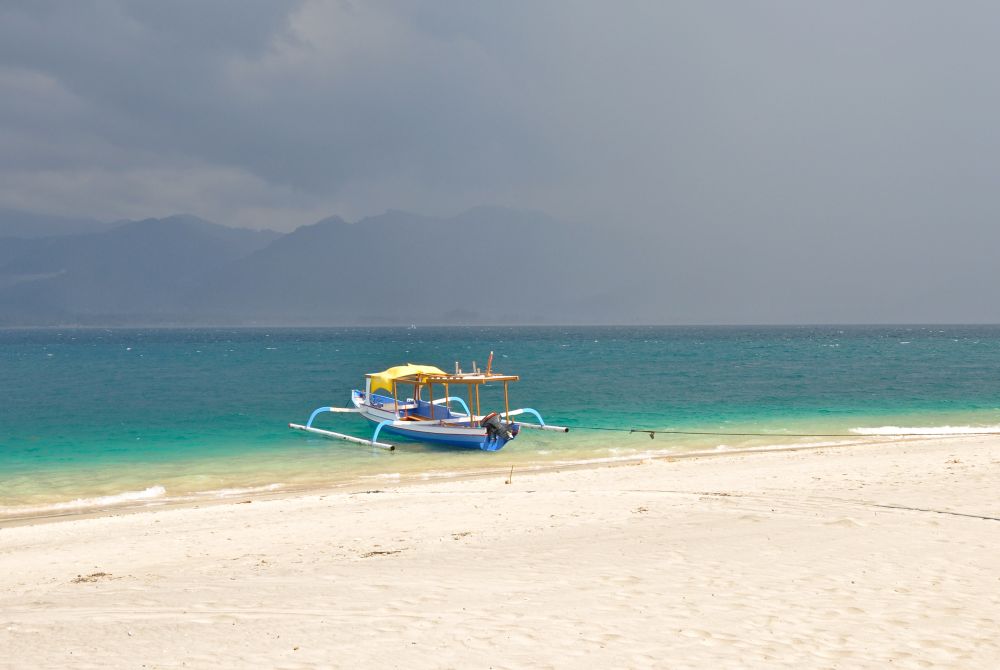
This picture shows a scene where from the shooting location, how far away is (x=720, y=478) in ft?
58.6

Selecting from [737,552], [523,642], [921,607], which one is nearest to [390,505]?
[737,552]

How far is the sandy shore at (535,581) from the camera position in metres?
7.07

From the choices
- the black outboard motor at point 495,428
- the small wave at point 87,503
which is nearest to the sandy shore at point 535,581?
the small wave at point 87,503

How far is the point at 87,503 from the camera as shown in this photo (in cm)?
1973

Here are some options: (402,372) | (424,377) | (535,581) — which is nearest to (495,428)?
(424,377)

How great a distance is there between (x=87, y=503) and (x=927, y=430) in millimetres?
31989

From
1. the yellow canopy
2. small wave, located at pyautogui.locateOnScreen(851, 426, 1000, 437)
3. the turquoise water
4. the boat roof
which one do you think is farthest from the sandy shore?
the yellow canopy

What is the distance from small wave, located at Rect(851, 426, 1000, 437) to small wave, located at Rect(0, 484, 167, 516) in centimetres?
2774

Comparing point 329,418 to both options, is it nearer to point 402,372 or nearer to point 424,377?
point 402,372

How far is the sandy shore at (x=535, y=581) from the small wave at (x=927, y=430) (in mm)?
15243

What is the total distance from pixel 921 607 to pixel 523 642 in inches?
181

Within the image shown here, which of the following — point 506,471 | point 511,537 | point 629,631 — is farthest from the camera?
point 506,471

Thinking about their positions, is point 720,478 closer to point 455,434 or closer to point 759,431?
point 455,434

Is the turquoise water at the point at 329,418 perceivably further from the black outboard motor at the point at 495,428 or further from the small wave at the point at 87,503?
the black outboard motor at the point at 495,428
